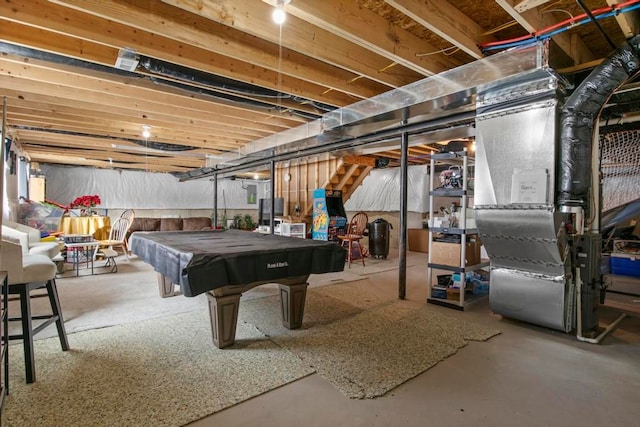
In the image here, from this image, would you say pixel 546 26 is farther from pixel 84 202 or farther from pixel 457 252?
pixel 84 202

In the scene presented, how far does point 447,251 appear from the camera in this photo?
3771 mm

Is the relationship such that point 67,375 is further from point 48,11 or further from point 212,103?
point 212,103

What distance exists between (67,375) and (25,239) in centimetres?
284

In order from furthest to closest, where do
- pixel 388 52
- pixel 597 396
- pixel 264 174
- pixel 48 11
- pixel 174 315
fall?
1. pixel 264 174
2. pixel 174 315
3. pixel 388 52
4. pixel 48 11
5. pixel 597 396

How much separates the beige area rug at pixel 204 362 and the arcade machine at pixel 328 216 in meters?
3.35

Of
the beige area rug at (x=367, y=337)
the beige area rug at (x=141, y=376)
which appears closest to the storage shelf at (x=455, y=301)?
the beige area rug at (x=367, y=337)

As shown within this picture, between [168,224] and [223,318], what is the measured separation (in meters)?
8.19

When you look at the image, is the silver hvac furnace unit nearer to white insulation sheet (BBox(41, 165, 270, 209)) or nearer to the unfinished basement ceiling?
the unfinished basement ceiling

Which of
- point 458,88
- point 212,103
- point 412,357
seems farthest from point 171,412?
point 212,103

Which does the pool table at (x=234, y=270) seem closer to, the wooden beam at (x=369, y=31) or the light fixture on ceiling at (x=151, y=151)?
the wooden beam at (x=369, y=31)

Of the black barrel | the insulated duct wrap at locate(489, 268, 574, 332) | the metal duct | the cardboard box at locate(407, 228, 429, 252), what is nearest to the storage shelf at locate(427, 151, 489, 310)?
the insulated duct wrap at locate(489, 268, 574, 332)

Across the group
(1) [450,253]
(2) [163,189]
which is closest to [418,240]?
(1) [450,253]

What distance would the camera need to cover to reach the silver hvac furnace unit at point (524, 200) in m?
2.71

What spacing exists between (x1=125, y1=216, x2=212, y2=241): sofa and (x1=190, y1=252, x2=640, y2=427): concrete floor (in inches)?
306
